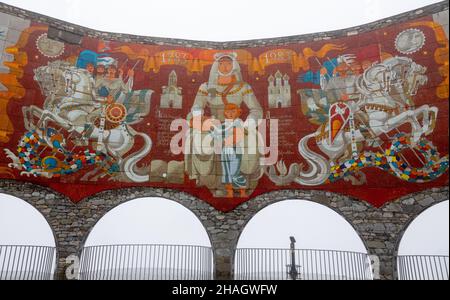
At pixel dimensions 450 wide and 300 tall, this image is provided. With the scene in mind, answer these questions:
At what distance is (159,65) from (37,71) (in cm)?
462

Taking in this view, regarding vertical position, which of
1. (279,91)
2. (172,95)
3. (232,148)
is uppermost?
(279,91)

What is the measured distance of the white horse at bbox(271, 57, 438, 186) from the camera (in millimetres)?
12484

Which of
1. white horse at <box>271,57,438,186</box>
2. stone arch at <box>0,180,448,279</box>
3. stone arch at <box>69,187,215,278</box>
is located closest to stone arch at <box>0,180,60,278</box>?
stone arch at <box>0,180,448,279</box>

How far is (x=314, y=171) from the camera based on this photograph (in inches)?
508

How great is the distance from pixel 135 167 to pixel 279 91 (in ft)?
20.9

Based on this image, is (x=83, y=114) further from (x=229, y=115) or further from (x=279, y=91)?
(x=279, y=91)

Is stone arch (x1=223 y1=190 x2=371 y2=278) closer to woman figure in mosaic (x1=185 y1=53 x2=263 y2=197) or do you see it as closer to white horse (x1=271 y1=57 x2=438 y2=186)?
white horse (x1=271 y1=57 x2=438 y2=186)

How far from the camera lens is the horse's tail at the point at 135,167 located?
515 inches

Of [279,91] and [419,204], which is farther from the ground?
[279,91]

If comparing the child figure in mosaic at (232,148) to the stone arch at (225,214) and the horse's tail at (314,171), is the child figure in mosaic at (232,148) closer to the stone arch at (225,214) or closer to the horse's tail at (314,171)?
the stone arch at (225,214)

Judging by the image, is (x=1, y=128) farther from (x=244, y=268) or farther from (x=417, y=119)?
(x=417, y=119)

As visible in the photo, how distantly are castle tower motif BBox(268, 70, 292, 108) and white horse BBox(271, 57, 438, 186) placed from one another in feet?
5.71

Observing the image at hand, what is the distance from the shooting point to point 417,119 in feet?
40.1

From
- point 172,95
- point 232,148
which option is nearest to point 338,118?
point 232,148
